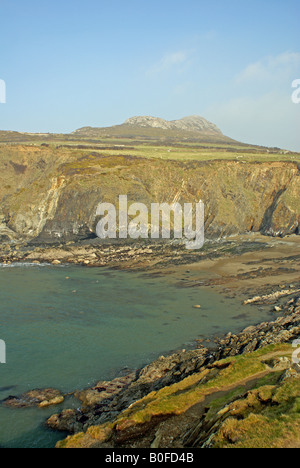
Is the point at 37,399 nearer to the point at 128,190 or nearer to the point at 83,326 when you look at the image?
the point at 83,326

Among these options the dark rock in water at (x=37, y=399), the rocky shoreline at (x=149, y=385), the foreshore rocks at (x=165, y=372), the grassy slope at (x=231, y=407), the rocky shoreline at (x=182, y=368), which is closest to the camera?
the grassy slope at (x=231, y=407)

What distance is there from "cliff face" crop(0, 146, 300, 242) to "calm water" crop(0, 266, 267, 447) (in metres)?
18.7

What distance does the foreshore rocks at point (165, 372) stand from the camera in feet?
53.9

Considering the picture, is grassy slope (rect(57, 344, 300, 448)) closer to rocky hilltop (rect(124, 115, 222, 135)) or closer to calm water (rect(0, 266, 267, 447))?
calm water (rect(0, 266, 267, 447))

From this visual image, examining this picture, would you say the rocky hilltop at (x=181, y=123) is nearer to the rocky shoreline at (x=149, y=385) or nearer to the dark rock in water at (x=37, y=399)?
the rocky shoreline at (x=149, y=385)

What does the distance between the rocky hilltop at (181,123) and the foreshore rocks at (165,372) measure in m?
134

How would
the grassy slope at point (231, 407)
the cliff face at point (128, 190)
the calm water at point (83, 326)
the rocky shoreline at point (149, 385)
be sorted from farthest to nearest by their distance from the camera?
the cliff face at point (128, 190) < the calm water at point (83, 326) < the rocky shoreline at point (149, 385) < the grassy slope at point (231, 407)

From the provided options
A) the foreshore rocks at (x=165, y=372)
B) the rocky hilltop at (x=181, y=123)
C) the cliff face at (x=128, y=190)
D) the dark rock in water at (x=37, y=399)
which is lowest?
the dark rock in water at (x=37, y=399)

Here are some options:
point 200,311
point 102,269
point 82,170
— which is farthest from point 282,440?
point 82,170

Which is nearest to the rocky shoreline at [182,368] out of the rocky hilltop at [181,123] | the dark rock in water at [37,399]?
the dark rock in water at [37,399]

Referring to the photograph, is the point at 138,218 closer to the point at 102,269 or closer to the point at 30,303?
the point at 102,269

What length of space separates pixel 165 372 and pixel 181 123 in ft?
507

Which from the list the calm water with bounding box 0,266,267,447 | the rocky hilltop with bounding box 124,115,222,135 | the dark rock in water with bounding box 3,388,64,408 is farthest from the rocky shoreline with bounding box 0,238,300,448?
the rocky hilltop with bounding box 124,115,222,135

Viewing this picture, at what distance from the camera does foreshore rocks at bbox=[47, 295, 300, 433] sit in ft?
53.9
